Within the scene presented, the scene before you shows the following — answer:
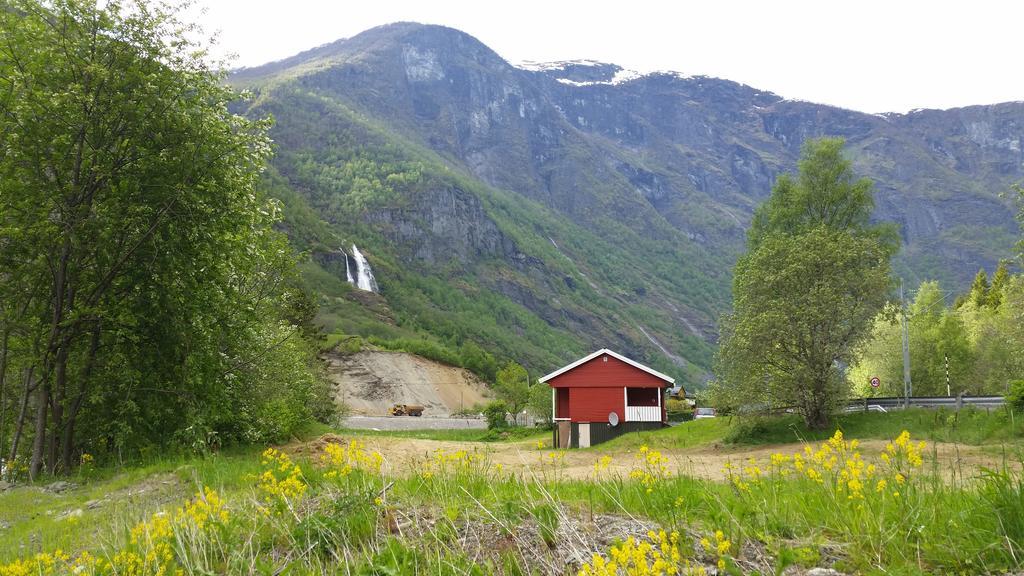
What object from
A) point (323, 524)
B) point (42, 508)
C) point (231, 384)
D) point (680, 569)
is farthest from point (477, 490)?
point (231, 384)

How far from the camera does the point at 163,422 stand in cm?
1307

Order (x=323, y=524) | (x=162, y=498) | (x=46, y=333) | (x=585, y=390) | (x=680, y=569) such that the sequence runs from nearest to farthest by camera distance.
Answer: (x=680, y=569) < (x=323, y=524) < (x=162, y=498) < (x=46, y=333) < (x=585, y=390)

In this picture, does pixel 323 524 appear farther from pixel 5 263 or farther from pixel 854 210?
pixel 854 210

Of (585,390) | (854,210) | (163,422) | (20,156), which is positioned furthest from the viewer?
(585,390)

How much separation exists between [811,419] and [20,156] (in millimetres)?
28165

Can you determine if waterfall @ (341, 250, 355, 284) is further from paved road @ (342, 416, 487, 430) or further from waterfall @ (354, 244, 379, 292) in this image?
paved road @ (342, 416, 487, 430)

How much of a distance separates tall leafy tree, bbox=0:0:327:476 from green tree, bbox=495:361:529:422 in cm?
5370

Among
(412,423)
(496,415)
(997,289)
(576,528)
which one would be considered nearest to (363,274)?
(412,423)

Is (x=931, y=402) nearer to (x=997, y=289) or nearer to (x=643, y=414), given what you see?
(x=643, y=414)

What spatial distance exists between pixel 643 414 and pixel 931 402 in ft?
52.8

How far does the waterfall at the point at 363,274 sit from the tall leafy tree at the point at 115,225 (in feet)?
439

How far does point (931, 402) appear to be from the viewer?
27375 mm

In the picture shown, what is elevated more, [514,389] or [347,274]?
[347,274]

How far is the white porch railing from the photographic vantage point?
39.2 meters
